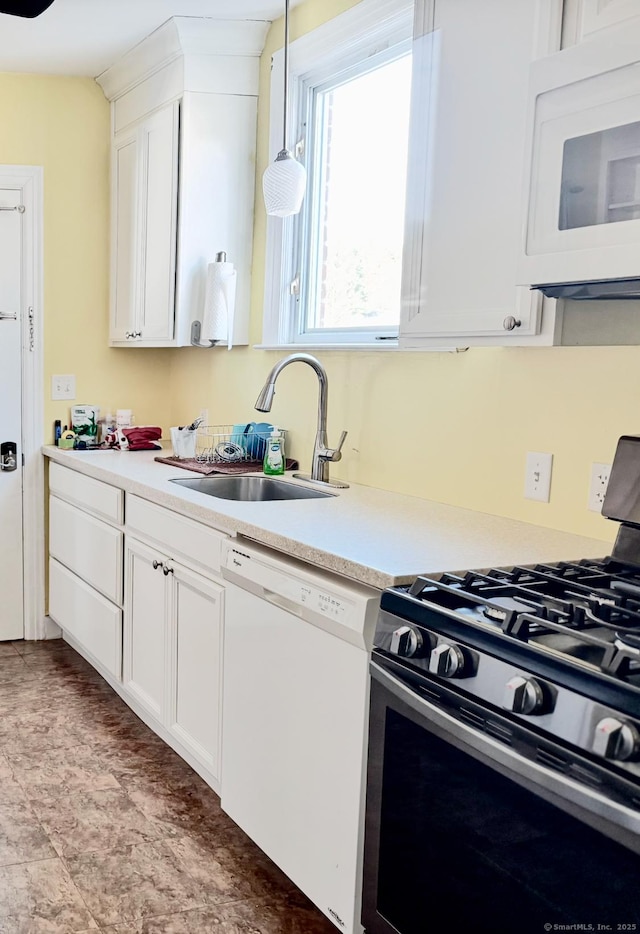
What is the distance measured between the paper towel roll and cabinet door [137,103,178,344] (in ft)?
0.63

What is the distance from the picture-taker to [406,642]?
152 centimetres

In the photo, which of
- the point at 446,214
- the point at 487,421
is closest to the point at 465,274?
the point at 446,214

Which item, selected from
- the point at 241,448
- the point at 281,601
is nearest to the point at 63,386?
the point at 241,448

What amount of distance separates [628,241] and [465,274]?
21.0 inches

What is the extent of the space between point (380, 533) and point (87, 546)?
169 centimetres

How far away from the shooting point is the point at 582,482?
6.63 feet

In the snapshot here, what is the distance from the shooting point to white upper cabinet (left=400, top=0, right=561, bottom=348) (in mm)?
1797

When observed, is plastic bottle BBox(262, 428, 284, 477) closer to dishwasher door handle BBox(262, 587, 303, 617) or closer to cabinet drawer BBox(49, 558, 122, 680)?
cabinet drawer BBox(49, 558, 122, 680)

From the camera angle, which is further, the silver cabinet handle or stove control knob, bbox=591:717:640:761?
the silver cabinet handle

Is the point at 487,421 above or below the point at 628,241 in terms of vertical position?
below

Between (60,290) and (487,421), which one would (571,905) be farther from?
(60,290)

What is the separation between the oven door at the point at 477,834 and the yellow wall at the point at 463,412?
2.41 feet

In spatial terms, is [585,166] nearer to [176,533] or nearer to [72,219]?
[176,533]

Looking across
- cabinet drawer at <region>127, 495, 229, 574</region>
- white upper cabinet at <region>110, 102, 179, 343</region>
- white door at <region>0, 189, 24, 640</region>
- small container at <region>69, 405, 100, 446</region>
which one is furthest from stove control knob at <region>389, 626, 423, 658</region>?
white door at <region>0, 189, 24, 640</region>
